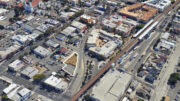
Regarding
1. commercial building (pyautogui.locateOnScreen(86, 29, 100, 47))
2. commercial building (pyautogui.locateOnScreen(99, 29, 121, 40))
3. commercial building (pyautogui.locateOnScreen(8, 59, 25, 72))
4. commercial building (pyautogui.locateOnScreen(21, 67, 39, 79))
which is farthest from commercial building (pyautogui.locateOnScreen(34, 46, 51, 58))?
commercial building (pyautogui.locateOnScreen(99, 29, 121, 40))

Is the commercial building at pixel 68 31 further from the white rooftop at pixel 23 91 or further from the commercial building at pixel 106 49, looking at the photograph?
the white rooftop at pixel 23 91

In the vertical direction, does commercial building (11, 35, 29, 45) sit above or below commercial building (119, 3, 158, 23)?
below

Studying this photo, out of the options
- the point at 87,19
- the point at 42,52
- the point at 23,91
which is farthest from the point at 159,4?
the point at 23,91

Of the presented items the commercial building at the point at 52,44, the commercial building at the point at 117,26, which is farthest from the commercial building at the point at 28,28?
the commercial building at the point at 117,26

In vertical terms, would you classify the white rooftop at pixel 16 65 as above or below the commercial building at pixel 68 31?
below

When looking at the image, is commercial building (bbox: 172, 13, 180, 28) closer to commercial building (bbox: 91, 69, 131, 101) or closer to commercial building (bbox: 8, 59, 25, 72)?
commercial building (bbox: 91, 69, 131, 101)

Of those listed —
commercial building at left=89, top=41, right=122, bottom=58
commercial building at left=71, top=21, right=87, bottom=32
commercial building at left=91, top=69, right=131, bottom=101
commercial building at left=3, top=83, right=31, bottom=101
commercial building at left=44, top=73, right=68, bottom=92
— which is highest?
commercial building at left=71, top=21, right=87, bottom=32

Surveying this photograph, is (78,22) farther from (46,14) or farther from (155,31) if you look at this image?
(155,31)
